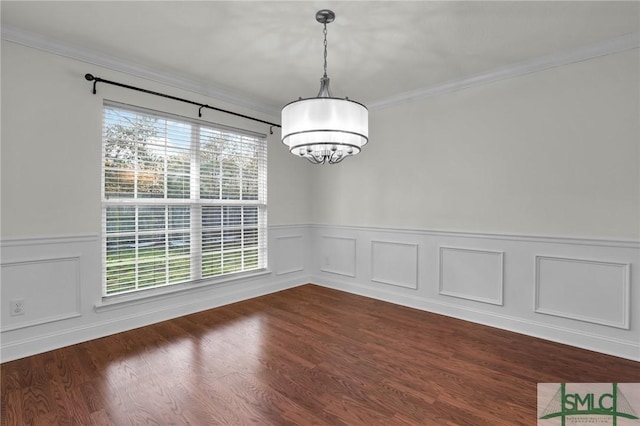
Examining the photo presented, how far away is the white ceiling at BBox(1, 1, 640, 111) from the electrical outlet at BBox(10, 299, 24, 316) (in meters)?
1.98

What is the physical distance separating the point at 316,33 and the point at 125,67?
6.04ft

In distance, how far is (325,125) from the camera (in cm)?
200

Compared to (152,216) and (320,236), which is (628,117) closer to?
(320,236)

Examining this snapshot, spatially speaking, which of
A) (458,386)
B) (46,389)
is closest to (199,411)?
(46,389)

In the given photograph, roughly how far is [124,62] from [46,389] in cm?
266

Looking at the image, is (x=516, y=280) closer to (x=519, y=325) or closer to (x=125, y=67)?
(x=519, y=325)

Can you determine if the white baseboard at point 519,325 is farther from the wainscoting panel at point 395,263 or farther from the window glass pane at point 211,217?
the window glass pane at point 211,217

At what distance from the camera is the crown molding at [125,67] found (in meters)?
2.54

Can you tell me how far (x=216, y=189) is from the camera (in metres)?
3.83

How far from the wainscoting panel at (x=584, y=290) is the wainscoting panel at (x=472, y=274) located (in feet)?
1.13

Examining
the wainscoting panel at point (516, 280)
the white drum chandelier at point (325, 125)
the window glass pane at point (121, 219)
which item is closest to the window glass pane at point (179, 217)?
the window glass pane at point (121, 219)

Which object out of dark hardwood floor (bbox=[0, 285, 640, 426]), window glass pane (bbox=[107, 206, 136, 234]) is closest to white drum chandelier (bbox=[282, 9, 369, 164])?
dark hardwood floor (bbox=[0, 285, 640, 426])

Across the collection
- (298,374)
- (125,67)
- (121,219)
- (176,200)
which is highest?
(125,67)

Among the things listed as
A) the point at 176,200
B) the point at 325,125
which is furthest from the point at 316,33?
the point at 176,200
